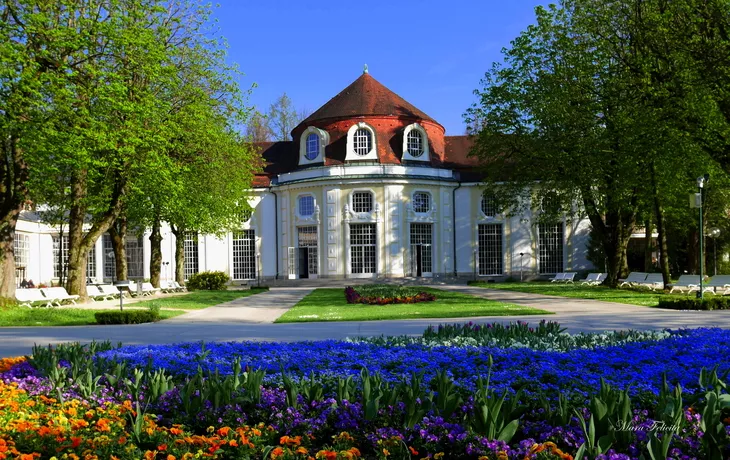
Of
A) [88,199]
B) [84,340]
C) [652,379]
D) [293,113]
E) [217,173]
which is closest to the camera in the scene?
[652,379]

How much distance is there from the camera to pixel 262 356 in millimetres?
7914

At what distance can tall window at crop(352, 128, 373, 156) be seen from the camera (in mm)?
46156

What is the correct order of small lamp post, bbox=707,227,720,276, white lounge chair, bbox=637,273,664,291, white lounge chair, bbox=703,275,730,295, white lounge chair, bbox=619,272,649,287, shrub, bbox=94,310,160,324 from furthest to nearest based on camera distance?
small lamp post, bbox=707,227,720,276
white lounge chair, bbox=619,272,649,287
white lounge chair, bbox=637,273,664,291
white lounge chair, bbox=703,275,730,295
shrub, bbox=94,310,160,324

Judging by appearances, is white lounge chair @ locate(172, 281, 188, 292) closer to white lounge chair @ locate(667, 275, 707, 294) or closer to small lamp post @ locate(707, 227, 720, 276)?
white lounge chair @ locate(667, 275, 707, 294)

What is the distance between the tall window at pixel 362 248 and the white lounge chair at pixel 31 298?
76.7 ft

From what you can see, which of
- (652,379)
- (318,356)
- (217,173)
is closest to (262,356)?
(318,356)

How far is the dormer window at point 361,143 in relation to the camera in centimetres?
4588

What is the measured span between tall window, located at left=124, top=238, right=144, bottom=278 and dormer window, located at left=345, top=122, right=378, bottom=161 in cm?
1680

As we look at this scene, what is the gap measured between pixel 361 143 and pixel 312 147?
3.57m

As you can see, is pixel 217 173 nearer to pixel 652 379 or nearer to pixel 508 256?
pixel 508 256

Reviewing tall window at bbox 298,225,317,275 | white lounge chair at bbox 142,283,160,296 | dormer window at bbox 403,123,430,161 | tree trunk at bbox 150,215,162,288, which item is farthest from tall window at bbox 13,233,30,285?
dormer window at bbox 403,123,430,161

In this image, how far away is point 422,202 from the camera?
47.2 metres

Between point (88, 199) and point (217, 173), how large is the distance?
8179 millimetres

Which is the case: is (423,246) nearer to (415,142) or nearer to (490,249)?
(490,249)
